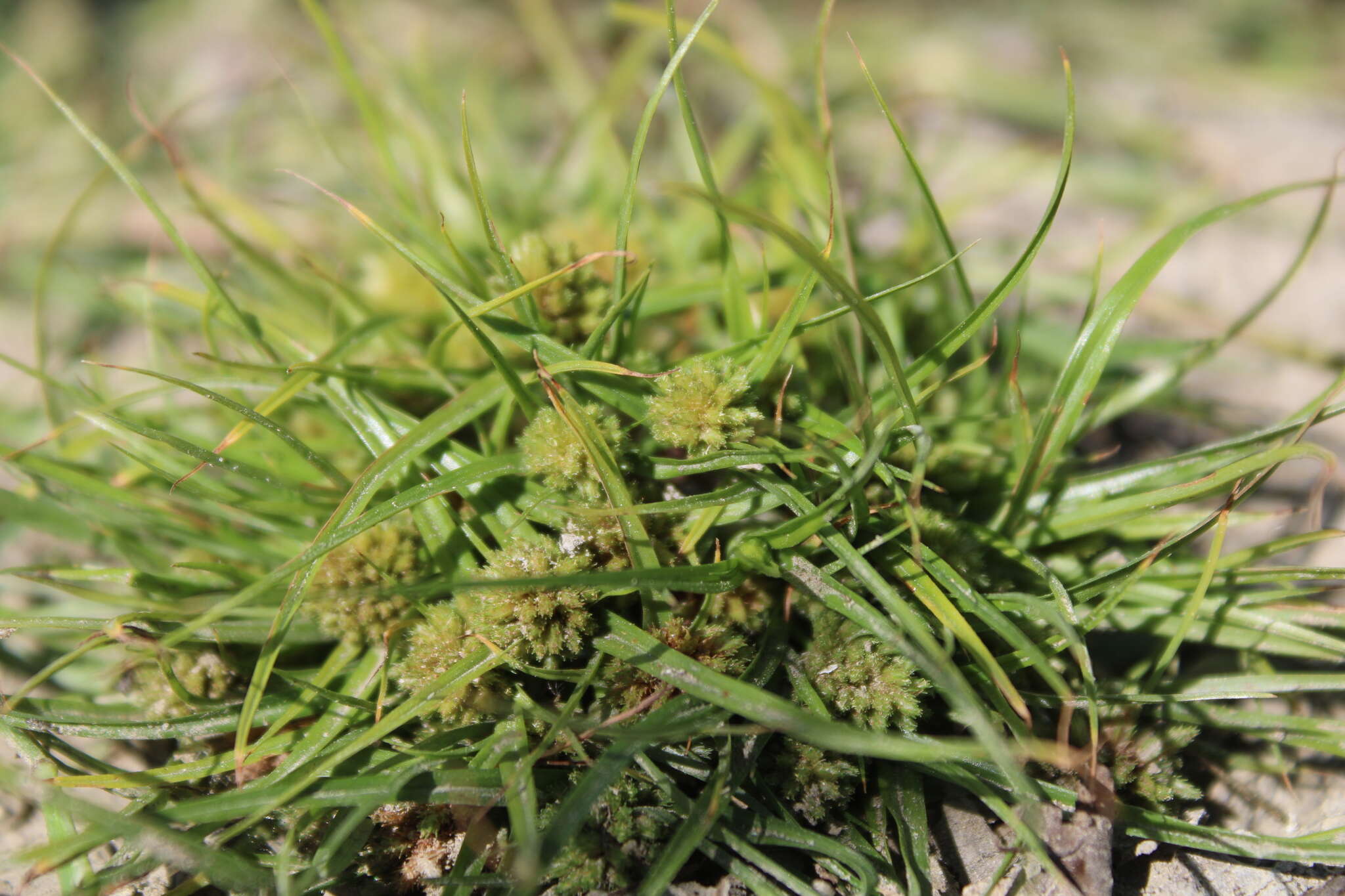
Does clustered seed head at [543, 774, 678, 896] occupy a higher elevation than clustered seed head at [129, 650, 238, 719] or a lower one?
lower

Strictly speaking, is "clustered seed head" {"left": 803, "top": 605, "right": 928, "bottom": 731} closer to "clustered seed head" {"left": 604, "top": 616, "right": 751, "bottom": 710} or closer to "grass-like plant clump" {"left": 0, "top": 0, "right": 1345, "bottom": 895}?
"grass-like plant clump" {"left": 0, "top": 0, "right": 1345, "bottom": 895}

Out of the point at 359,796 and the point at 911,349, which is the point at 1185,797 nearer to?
the point at 911,349

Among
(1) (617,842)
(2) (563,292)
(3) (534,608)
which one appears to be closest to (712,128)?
(2) (563,292)

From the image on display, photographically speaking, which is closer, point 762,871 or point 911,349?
point 762,871

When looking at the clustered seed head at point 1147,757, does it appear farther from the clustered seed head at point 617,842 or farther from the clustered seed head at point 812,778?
the clustered seed head at point 617,842

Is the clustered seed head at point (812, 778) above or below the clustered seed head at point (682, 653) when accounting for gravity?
below

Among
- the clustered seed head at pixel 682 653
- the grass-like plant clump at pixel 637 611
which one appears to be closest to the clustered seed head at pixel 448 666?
the grass-like plant clump at pixel 637 611

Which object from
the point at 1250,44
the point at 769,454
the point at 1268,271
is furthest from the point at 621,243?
the point at 1250,44

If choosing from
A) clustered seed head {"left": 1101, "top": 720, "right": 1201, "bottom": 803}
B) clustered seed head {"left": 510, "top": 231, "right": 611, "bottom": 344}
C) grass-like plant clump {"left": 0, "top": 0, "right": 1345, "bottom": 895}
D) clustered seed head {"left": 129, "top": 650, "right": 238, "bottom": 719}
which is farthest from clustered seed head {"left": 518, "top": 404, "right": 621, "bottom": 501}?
clustered seed head {"left": 1101, "top": 720, "right": 1201, "bottom": 803}
